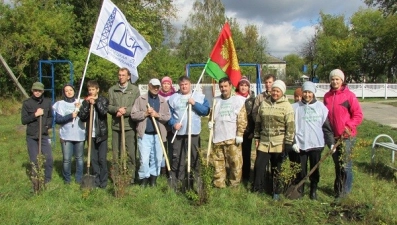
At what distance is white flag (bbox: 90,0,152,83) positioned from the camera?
6.05 m

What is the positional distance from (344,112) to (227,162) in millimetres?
1844

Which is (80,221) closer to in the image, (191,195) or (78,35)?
(191,195)

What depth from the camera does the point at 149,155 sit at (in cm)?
583

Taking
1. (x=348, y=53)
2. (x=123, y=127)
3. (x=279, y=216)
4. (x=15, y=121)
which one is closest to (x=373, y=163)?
(x=279, y=216)

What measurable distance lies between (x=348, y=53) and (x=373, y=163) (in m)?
38.3

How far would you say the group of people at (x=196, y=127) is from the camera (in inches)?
204

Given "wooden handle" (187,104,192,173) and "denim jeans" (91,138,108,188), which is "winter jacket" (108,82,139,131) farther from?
"wooden handle" (187,104,192,173)

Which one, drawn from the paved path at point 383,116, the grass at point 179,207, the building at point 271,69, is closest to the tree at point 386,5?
the building at point 271,69

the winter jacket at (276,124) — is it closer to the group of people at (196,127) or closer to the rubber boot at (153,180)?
the group of people at (196,127)

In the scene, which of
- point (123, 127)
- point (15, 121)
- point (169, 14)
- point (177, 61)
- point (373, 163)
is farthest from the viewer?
point (177, 61)

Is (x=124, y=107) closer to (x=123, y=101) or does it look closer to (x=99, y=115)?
(x=123, y=101)

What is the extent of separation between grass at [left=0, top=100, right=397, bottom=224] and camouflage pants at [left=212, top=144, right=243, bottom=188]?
0.55ft

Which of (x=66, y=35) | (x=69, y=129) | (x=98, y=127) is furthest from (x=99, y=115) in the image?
(x=66, y=35)

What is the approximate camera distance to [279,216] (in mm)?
4637
